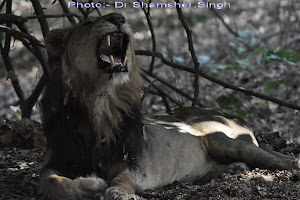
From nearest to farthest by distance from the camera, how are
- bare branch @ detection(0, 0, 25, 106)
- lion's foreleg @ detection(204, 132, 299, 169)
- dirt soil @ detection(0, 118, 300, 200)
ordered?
1. dirt soil @ detection(0, 118, 300, 200)
2. lion's foreleg @ detection(204, 132, 299, 169)
3. bare branch @ detection(0, 0, 25, 106)

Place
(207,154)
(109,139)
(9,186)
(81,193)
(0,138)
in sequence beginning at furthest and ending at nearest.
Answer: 1. (0,138)
2. (207,154)
3. (9,186)
4. (109,139)
5. (81,193)

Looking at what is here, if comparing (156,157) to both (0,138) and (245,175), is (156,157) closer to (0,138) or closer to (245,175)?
(245,175)

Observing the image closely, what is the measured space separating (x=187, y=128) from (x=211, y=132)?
235 millimetres

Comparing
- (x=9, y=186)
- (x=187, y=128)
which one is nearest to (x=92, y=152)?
(x=9, y=186)

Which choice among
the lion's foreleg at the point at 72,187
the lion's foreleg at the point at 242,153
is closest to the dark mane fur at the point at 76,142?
the lion's foreleg at the point at 72,187

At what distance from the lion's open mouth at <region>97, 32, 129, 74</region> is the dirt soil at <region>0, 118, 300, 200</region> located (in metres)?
1.01

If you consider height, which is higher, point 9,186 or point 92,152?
point 92,152

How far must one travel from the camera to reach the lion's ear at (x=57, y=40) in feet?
13.7

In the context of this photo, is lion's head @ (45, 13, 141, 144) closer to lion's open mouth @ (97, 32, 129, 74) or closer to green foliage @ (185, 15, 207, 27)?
lion's open mouth @ (97, 32, 129, 74)

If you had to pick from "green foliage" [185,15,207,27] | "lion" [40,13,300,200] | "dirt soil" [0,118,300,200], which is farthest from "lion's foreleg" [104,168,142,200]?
"green foliage" [185,15,207,27]

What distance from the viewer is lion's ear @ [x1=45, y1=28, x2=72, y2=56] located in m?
4.16

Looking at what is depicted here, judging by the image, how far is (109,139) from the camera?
159 inches

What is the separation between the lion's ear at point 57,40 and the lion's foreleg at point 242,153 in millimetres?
1667

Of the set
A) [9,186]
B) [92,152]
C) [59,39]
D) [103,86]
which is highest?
[59,39]
